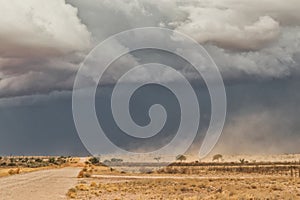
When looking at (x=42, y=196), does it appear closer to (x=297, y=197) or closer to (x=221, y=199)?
(x=221, y=199)

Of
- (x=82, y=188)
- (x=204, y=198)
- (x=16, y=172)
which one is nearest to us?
(x=204, y=198)

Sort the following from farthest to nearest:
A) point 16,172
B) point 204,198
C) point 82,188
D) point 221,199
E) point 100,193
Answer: point 16,172 < point 82,188 < point 100,193 < point 204,198 < point 221,199

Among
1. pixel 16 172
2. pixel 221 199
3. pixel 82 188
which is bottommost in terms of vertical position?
pixel 221 199

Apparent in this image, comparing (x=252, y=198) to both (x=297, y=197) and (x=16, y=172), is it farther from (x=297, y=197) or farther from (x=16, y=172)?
(x=16, y=172)

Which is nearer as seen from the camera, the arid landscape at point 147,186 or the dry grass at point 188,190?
the dry grass at point 188,190

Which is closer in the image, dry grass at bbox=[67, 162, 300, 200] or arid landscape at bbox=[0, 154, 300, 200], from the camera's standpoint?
dry grass at bbox=[67, 162, 300, 200]

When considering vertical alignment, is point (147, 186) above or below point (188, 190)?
above

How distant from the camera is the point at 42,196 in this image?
3697 cm

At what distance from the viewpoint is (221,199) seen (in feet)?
110

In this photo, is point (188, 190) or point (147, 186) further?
point (147, 186)

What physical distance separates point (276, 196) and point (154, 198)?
9122 millimetres

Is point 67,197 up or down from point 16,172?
down

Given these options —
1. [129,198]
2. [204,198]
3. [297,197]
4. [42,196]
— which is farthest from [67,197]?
[297,197]

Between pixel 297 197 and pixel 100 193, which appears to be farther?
pixel 100 193
